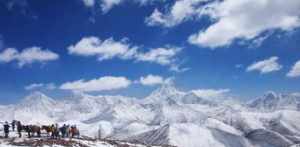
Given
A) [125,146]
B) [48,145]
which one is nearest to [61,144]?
[48,145]

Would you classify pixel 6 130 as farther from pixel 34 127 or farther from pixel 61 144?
pixel 61 144

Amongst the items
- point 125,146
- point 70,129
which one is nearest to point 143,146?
point 125,146

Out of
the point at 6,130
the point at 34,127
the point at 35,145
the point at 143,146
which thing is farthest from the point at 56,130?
the point at 143,146

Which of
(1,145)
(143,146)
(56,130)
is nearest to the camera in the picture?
(1,145)

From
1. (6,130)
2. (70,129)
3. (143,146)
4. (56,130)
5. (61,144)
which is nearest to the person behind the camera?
(61,144)

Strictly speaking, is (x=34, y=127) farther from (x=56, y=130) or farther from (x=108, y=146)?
(x=108, y=146)

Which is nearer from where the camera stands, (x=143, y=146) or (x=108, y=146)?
(x=108, y=146)

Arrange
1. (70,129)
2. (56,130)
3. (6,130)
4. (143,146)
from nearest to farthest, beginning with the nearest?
1. (6,130)
2. (56,130)
3. (70,129)
4. (143,146)

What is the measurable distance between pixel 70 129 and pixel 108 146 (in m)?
7.81

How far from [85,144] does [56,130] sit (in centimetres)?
649

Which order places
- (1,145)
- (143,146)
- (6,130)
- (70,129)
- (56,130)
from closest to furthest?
(1,145)
(6,130)
(56,130)
(70,129)
(143,146)

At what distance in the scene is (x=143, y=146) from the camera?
77562mm

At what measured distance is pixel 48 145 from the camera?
52438 millimetres

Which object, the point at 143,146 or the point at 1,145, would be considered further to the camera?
the point at 143,146
